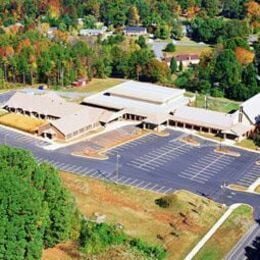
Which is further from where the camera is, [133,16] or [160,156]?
[133,16]

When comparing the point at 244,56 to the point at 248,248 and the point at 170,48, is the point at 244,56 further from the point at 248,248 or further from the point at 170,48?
the point at 248,248

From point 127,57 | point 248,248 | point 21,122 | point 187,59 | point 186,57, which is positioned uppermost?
point 127,57

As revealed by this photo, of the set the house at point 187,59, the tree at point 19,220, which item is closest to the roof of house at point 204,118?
the house at point 187,59

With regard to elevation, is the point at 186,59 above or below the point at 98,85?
above

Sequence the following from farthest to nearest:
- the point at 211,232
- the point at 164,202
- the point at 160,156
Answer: the point at 160,156 < the point at 164,202 < the point at 211,232

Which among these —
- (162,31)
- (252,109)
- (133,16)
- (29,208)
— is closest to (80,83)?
(252,109)

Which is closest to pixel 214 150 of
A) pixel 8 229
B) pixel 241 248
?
pixel 241 248

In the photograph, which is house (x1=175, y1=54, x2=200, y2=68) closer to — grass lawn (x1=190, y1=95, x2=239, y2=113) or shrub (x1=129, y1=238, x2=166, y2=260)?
grass lawn (x1=190, y1=95, x2=239, y2=113)
